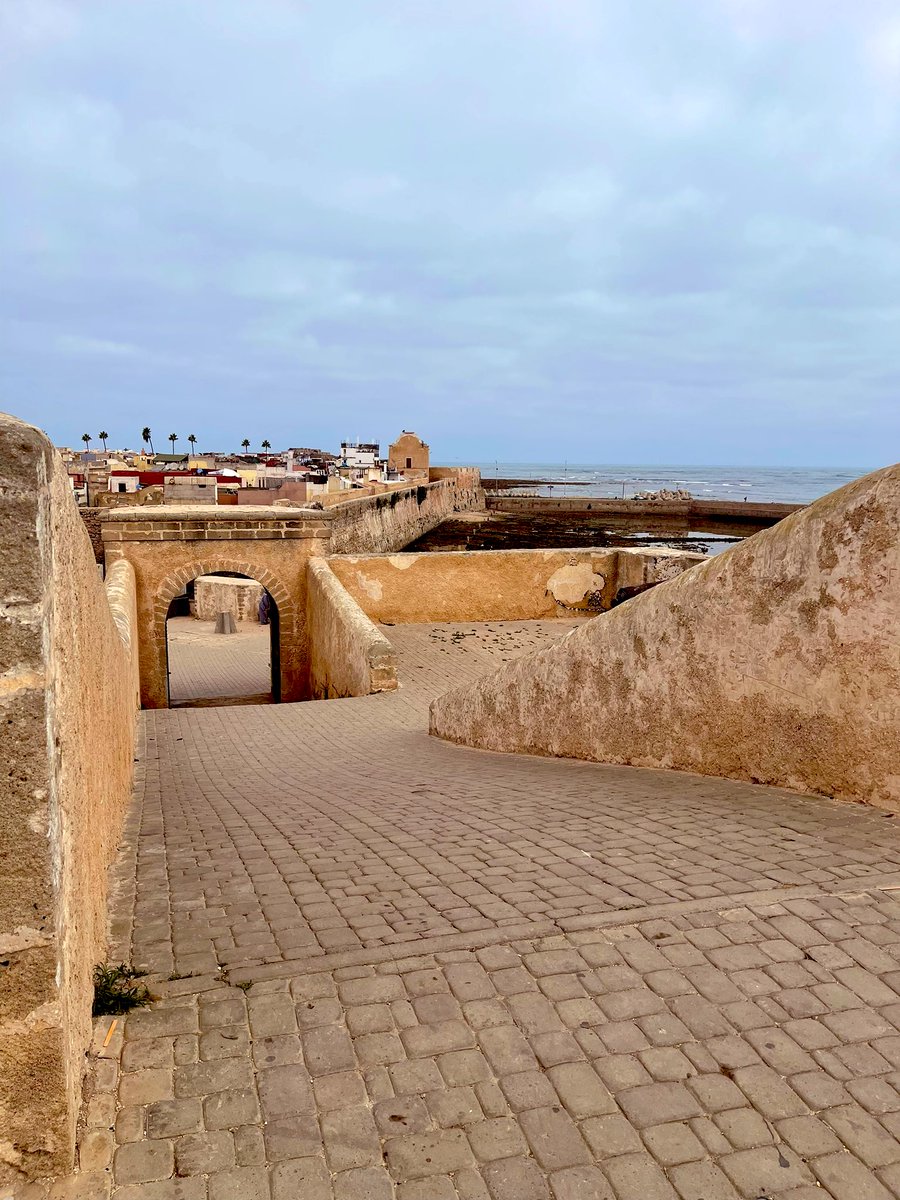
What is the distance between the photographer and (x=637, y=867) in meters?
3.58

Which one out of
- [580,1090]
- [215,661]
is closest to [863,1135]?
[580,1090]

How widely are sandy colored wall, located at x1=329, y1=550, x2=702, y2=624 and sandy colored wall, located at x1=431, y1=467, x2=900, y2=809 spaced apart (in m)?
8.74

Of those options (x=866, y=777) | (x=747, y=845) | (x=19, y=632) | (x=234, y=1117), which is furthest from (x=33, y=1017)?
(x=866, y=777)

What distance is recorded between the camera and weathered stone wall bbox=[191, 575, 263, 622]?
22.2 metres

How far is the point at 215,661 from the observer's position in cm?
1864

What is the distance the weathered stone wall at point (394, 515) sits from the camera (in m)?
32.6

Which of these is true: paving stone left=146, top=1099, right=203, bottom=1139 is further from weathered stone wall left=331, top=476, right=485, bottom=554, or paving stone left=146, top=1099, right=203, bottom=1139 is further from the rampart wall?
the rampart wall

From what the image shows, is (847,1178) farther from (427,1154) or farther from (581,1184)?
(427,1154)

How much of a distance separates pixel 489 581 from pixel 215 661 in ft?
23.9

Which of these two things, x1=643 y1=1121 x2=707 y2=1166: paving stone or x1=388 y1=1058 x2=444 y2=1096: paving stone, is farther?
x1=388 y1=1058 x2=444 y2=1096: paving stone

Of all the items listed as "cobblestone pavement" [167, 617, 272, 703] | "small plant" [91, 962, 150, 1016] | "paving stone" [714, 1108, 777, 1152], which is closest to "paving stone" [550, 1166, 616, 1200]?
"paving stone" [714, 1108, 777, 1152]

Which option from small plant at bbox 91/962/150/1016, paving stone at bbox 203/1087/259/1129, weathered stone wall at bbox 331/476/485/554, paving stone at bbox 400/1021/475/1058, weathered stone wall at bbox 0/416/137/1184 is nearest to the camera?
weathered stone wall at bbox 0/416/137/1184

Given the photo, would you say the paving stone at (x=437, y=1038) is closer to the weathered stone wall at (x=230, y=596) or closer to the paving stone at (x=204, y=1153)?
the paving stone at (x=204, y=1153)

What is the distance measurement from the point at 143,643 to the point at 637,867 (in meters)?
12.3
